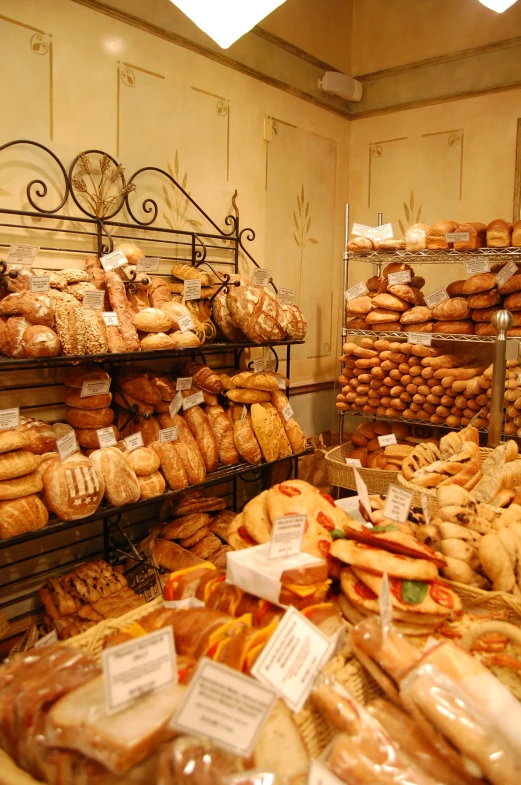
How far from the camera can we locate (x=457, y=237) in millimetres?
3070

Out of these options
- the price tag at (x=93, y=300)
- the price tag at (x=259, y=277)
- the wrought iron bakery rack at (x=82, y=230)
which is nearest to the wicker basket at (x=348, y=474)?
the wrought iron bakery rack at (x=82, y=230)

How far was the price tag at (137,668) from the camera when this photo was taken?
85 centimetres

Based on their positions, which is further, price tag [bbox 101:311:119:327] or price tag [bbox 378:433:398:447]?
price tag [bbox 378:433:398:447]

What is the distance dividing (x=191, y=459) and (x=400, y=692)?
5.71 ft

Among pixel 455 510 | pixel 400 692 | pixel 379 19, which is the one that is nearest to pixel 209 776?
pixel 400 692

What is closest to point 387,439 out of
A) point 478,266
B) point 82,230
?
point 478,266

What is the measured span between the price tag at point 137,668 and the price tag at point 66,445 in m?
1.45

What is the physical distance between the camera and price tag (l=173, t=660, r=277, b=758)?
0.81 meters

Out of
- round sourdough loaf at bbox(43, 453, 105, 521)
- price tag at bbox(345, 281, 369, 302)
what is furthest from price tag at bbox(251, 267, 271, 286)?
round sourdough loaf at bbox(43, 453, 105, 521)

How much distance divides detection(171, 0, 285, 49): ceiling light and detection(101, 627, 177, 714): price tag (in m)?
1.74

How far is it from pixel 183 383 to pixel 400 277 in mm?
1457

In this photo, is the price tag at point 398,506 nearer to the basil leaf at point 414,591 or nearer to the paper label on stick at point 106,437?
the basil leaf at point 414,591

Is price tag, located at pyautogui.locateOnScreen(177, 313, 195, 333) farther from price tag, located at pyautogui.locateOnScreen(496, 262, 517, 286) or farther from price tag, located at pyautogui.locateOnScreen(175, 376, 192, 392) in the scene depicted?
price tag, located at pyautogui.locateOnScreen(496, 262, 517, 286)

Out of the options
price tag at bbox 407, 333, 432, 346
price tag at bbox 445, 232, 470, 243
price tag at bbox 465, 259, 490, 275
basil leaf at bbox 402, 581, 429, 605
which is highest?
price tag at bbox 445, 232, 470, 243
